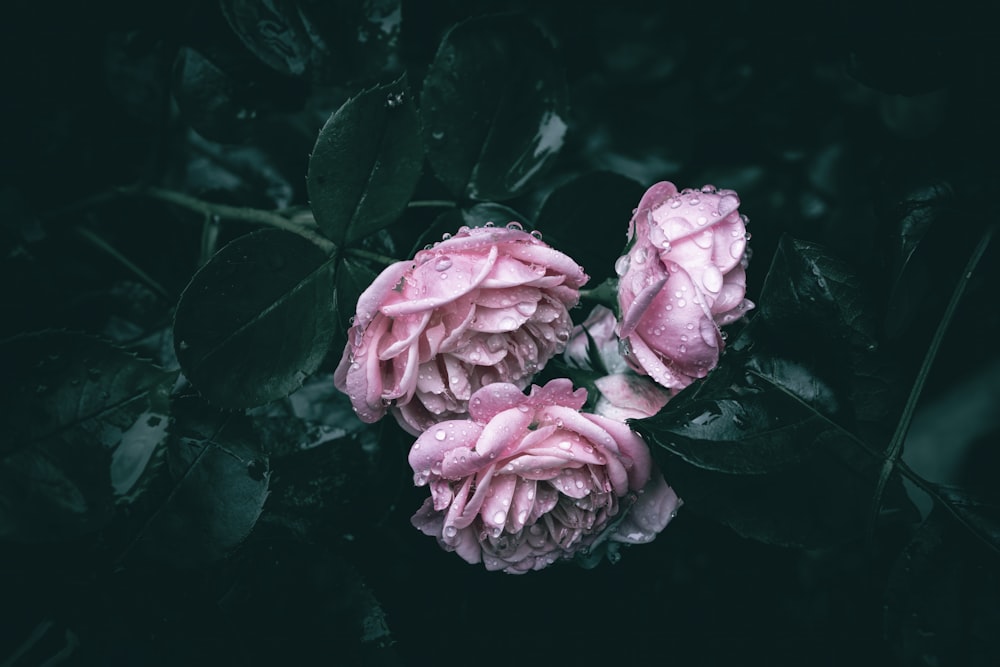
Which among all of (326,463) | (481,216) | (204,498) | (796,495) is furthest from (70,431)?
(796,495)

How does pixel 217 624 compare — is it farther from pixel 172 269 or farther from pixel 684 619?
pixel 684 619

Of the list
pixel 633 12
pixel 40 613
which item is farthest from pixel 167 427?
pixel 633 12

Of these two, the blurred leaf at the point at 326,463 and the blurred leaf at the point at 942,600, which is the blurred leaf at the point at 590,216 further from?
the blurred leaf at the point at 942,600

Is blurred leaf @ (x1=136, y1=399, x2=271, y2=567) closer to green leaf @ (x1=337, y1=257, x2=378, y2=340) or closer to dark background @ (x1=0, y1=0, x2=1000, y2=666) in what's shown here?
dark background @ (x1=0, y1=0, x2=1000, y2=666)

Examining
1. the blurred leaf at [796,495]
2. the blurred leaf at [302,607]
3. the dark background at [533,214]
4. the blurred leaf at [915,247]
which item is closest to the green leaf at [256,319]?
the dark background at [533,214]

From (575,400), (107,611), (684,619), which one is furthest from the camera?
(684,619)

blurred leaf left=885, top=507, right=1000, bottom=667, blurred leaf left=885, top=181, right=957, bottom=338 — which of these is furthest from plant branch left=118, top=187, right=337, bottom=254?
blurred leaf left=885, top=507, right=1000, bottom=667

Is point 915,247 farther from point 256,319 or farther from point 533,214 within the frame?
Answer: point 256,319
